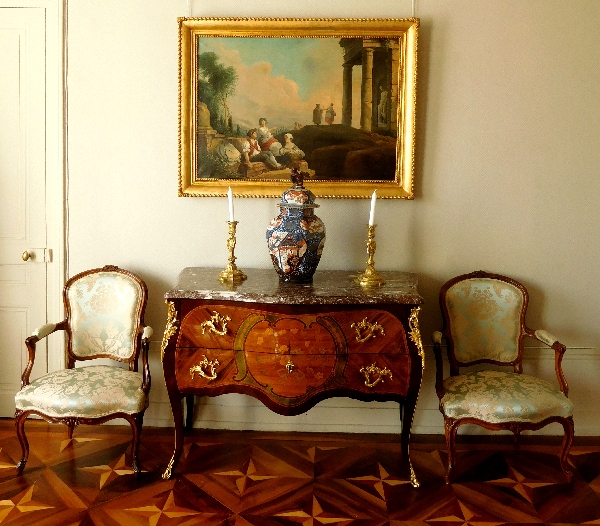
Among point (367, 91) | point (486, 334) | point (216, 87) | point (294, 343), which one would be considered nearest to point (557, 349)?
point (486, 334)

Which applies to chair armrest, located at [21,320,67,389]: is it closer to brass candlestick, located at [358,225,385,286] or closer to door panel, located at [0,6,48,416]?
door panel, located at [0,6,48,416]

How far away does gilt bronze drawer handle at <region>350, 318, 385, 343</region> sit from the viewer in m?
2.82

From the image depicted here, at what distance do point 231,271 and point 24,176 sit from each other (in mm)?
1295

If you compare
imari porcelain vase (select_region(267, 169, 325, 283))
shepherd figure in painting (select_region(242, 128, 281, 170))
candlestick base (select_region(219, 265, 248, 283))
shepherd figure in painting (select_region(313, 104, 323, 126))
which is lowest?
candlestick base (select_region(219, 265, 248, 283))

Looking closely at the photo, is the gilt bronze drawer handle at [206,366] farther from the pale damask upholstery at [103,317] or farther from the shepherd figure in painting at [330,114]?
the shepherd figure in painting at [330,114]

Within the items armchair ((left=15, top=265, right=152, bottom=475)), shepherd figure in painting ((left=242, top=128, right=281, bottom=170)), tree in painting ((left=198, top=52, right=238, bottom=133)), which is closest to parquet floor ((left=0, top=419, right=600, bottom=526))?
armchair ((left=15, top=265, right=152, bottom=475))

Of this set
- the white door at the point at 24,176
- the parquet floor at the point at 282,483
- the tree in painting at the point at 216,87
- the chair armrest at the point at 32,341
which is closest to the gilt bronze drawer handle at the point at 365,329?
the parquet floor at the point at 282,483

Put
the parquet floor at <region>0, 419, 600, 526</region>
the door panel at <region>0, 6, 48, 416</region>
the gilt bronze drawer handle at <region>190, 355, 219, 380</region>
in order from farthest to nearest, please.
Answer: the door panel at <region>0, 6, 48, 416</region> < the gilt bronze drawer handle at <region>190, 355, 219, 380</region> < the parquet floor at <region>0, 419, 600, 526</region>

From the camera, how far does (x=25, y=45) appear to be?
10.9 feet

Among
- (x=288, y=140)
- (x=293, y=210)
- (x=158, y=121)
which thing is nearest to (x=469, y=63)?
(x=288, y=140)

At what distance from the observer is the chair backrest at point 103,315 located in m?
3.24

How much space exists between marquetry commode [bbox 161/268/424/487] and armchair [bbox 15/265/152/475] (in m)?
0.23

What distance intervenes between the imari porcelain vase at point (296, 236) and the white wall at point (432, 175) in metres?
0.42

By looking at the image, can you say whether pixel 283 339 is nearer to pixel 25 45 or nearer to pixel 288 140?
pixel 288 140
